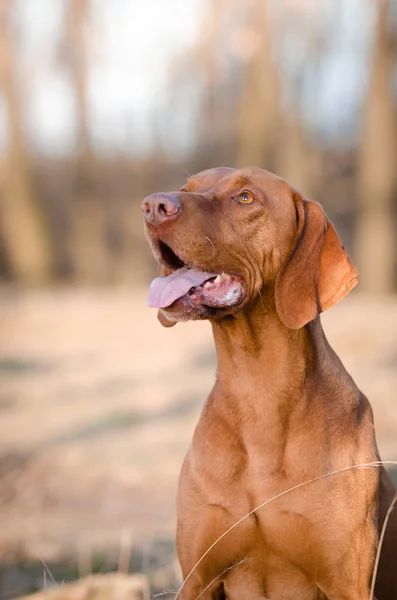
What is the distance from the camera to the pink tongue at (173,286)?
3568 millimetres

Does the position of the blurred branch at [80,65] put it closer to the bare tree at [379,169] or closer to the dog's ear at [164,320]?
the bare tree at [379,169]

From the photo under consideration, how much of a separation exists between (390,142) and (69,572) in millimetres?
13949

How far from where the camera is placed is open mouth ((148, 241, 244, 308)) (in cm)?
358

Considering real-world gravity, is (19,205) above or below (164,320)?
below

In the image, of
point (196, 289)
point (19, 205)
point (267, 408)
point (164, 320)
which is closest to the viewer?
point (196, 289)

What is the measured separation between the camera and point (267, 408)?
3711 mm

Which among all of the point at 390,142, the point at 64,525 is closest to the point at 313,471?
the point at 64,525

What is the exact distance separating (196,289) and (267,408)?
57 centimetres

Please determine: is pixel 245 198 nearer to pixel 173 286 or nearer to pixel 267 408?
pixel 173 286

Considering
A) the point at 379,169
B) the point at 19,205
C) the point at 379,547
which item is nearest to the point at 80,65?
the point at 19,205

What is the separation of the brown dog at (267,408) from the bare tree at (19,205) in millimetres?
17718

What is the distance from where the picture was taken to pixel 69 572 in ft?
18.0

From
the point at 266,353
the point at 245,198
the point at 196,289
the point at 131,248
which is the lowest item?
the point at 131,248

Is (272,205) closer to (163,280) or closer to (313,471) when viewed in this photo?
(163,280)
